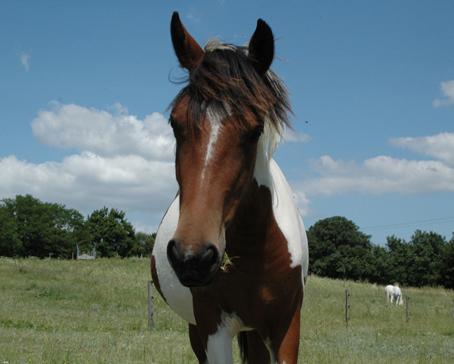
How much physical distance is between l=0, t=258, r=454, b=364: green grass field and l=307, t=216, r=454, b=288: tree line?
138 ft

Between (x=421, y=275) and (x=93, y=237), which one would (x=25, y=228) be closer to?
(x=93, y=237)

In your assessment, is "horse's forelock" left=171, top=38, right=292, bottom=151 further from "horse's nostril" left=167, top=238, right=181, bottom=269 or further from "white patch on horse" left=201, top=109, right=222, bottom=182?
"horse's nostril" left=167, top=238, right=181, bottom=269

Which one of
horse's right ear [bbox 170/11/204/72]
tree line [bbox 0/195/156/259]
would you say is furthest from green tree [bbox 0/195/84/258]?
horse's right ear [bbox 170/11/204/72]

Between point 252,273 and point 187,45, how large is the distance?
144 cm

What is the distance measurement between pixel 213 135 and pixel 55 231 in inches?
3081

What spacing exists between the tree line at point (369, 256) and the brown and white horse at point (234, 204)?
5831cm

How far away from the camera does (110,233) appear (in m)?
73.8

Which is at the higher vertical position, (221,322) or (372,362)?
(221,322)

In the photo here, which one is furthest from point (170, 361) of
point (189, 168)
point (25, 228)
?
point (25, 228)

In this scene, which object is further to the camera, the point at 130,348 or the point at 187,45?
the point at 130,348

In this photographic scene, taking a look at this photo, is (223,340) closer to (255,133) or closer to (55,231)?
(255,133)

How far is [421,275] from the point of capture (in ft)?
188

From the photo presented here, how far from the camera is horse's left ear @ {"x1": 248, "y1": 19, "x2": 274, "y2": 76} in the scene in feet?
6.80

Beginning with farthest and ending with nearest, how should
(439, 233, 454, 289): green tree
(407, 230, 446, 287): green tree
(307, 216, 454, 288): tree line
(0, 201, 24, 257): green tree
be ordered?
(0, 201, 24, 257): green tree, (307, 216, 454, 288): tree line, (407, 230, 446, 287): green tree, (439, 233, 454, 289): green tree
